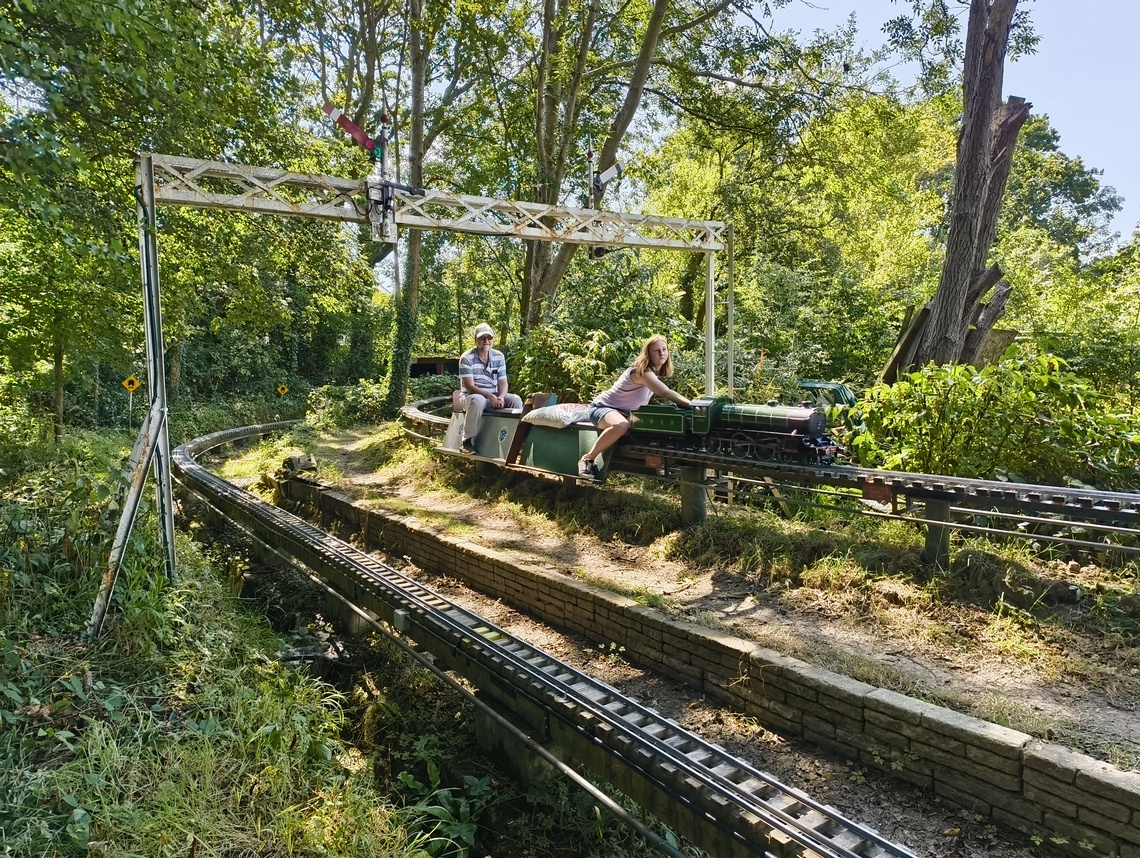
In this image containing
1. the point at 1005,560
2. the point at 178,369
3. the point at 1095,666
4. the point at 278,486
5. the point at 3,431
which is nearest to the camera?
the point at 1095,666

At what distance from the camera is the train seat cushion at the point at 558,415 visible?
319 inches

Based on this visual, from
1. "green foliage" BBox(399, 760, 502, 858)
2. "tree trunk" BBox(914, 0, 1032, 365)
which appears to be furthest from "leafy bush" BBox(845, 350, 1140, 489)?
"green foliage" BBox(399, 760, 502, 858)

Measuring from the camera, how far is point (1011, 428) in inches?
242

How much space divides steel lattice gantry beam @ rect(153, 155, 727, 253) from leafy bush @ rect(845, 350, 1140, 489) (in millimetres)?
3683

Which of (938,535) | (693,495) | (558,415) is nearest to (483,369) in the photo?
(558,415)

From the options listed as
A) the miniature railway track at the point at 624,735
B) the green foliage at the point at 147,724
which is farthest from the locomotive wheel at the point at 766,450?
the green foliage at the point at 147,724

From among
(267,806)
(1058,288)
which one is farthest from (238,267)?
(1058,288)

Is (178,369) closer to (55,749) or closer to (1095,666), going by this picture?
(55,749)

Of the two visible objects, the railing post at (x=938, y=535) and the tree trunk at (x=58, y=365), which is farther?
the tree trunk at (x=58, y=365)

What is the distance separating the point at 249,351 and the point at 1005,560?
1012 inches

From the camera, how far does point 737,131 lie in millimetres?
15352

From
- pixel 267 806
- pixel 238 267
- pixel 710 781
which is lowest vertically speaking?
pixel 267 806

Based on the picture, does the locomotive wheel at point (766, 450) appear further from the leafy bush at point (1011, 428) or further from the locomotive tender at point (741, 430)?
the leafy bush at point (1011, 428)

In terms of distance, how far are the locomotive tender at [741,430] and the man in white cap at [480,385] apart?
2653 millimetres
